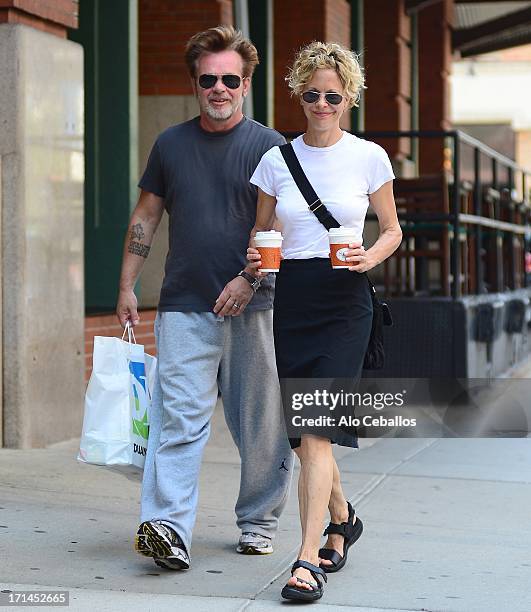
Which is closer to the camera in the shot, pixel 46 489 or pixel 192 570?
pixel 192 570

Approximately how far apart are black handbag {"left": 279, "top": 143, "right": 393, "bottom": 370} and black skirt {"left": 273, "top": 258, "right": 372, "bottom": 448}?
0.06 metres

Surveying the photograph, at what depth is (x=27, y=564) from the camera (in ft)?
17.7

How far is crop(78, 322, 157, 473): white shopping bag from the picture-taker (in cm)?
537

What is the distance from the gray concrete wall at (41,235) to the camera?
805cm

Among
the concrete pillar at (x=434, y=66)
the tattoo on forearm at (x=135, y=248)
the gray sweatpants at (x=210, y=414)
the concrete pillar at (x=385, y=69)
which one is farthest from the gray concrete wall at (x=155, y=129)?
the concrete pillar at (x=434, y=66)

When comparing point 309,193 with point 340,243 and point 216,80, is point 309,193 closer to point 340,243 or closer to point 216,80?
point 340,243

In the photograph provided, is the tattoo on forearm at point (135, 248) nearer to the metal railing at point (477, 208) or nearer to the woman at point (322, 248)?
the woman at point (322, 248)

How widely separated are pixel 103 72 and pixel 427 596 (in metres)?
6.43

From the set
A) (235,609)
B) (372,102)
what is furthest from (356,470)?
(372,102)

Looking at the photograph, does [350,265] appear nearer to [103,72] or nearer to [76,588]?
[76,588]

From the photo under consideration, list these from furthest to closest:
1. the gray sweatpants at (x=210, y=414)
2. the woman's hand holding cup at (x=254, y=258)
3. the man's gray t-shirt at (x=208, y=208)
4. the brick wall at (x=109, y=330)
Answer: the brick wall at (x=109, y=330), the man's gray t-shirt at (x=208, y=208), the gray sweatpants at (x=210, y=414), the woman's hand holding cup at (x=254, y=258)

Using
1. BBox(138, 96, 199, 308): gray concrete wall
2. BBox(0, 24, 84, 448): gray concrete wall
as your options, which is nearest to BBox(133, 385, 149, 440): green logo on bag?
BBox(0, 24, 84, 448): gray concrete wall

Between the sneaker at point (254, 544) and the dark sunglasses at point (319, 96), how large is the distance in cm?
177

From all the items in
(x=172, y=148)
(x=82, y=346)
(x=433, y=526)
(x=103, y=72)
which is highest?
(x=103, y=72)
